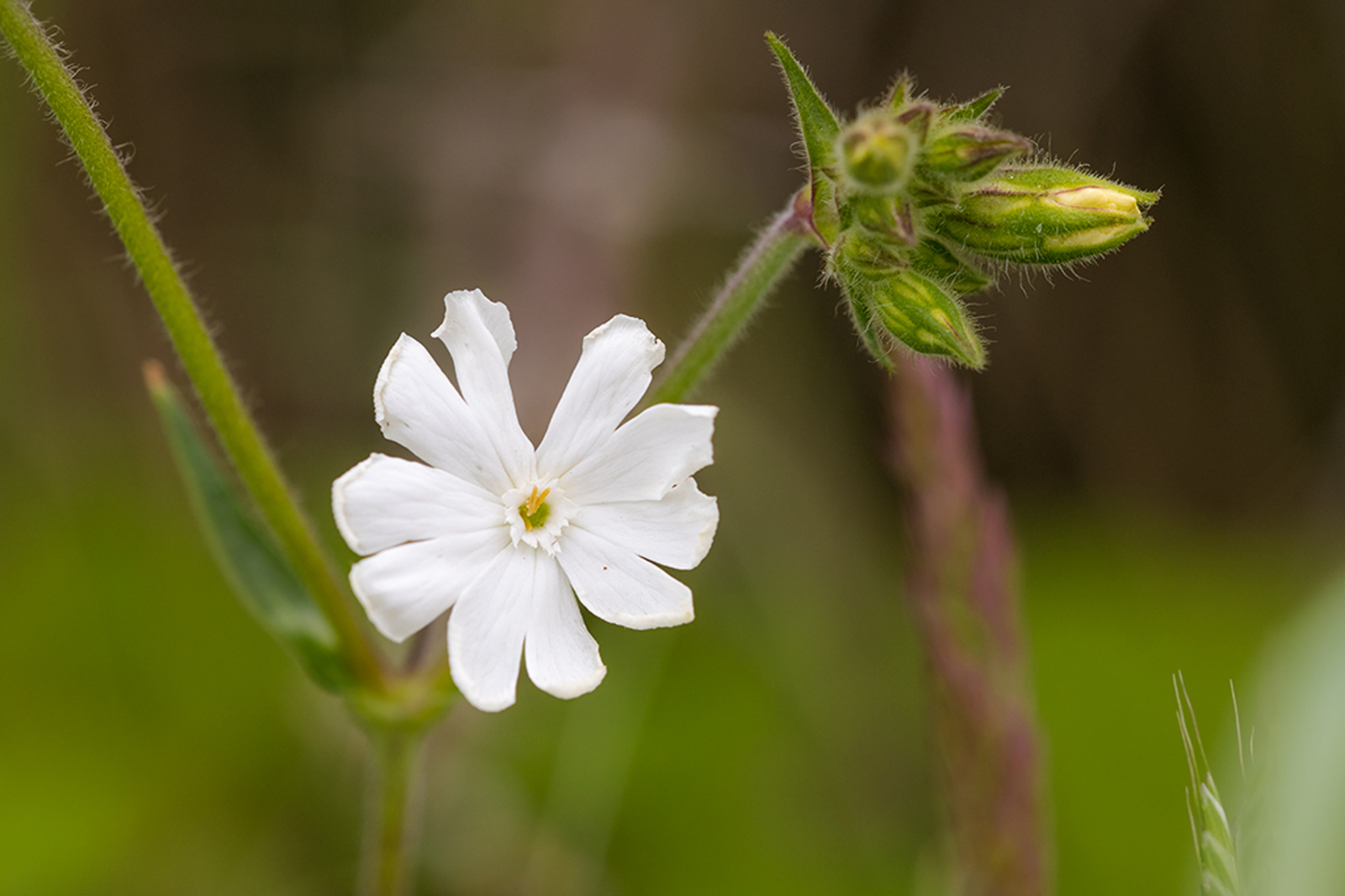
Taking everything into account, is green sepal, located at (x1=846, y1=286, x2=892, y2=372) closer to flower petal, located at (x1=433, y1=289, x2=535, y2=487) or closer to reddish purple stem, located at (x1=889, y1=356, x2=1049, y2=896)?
reddish purple stem, located at (x1=889, y1=356, x2=1049, y2=896)

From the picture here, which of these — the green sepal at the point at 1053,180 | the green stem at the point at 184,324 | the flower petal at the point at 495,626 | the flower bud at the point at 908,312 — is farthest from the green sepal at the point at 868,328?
the green stem at the point at 184,324

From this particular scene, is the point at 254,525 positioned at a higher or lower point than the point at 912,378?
lower

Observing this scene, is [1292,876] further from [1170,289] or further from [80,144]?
[1170,289]

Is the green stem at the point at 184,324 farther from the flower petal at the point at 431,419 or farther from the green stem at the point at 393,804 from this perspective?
the flower petal at the point at 431,419

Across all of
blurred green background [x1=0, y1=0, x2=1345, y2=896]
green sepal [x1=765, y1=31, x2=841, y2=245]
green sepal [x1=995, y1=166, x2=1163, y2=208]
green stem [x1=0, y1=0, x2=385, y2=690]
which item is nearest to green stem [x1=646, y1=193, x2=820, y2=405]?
green sepal [x1=765, y1=31, x2=841, y2=245]

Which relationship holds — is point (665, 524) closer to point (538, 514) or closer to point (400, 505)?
point (538, 514)

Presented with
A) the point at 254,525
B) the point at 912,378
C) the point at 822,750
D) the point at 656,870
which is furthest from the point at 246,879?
the point at 912,378

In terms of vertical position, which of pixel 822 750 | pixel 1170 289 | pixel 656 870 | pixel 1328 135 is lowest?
pixel 656 870
